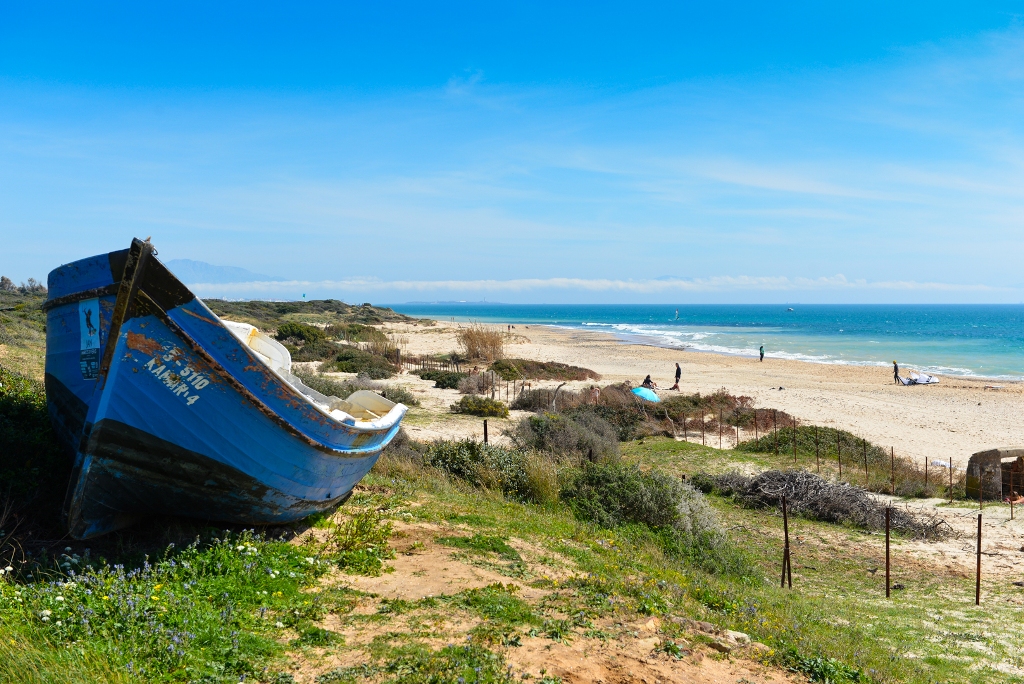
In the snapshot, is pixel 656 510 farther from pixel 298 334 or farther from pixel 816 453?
pixel 298 334

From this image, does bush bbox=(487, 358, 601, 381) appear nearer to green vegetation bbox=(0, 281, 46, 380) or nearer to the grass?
green vegetation bbox=(0, 281, 46, 380)

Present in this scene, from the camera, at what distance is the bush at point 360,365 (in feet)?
82.9

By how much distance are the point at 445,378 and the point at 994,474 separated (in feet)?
55.3

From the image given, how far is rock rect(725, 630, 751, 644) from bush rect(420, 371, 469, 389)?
18807mm

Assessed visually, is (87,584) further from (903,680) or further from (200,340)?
(903,680)

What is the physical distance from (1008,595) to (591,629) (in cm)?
723

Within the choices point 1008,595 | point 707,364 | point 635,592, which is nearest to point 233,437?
point 635,592

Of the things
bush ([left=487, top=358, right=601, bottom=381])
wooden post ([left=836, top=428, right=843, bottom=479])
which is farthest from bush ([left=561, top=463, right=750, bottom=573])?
bush ([left=487, top=358, right=601, bottom=381])

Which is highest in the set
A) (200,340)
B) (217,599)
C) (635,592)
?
(200,340)

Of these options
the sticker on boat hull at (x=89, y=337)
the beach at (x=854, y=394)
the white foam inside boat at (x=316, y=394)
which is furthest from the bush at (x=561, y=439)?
the sticker on boat hull at (x=89, y=337)

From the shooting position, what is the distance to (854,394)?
1227 inches

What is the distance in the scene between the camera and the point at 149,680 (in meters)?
3.18

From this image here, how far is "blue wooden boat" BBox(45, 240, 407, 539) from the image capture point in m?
4.61

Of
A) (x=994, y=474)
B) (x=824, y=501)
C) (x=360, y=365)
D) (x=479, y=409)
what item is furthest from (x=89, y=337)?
(x=360, y=365)
